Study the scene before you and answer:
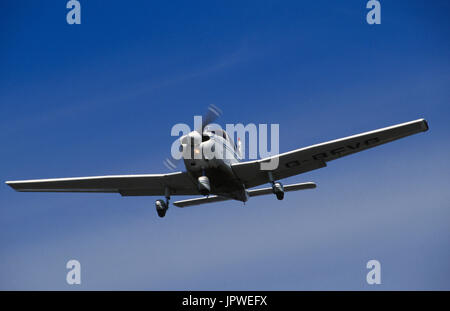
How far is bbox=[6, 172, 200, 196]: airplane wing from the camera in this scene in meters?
21.7

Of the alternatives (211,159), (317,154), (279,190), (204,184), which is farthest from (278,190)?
(204,184)

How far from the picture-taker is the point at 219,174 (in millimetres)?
20156

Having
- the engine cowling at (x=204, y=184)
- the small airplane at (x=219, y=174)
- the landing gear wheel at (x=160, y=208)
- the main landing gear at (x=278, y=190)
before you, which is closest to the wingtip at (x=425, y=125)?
the small airplane at (x=219, y=174)

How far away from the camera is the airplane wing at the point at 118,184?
21734 millimetres

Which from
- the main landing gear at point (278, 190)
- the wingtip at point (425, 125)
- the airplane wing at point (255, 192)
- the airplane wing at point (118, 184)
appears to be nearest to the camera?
the wingtip at point (425, 125)

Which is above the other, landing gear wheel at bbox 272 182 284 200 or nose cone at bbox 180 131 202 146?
nose cone at bbox 180 131 202 146

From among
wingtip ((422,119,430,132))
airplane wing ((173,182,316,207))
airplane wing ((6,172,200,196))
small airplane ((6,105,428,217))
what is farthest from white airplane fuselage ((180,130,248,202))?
wingtip ((422,119,430,132))

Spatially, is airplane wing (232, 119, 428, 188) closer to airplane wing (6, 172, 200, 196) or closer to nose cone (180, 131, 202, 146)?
airplane wing (6, 172, 200, 196)

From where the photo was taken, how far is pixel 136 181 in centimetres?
2222

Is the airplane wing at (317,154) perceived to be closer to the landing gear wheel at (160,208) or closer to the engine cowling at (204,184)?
the engine cowling at (204,184)
